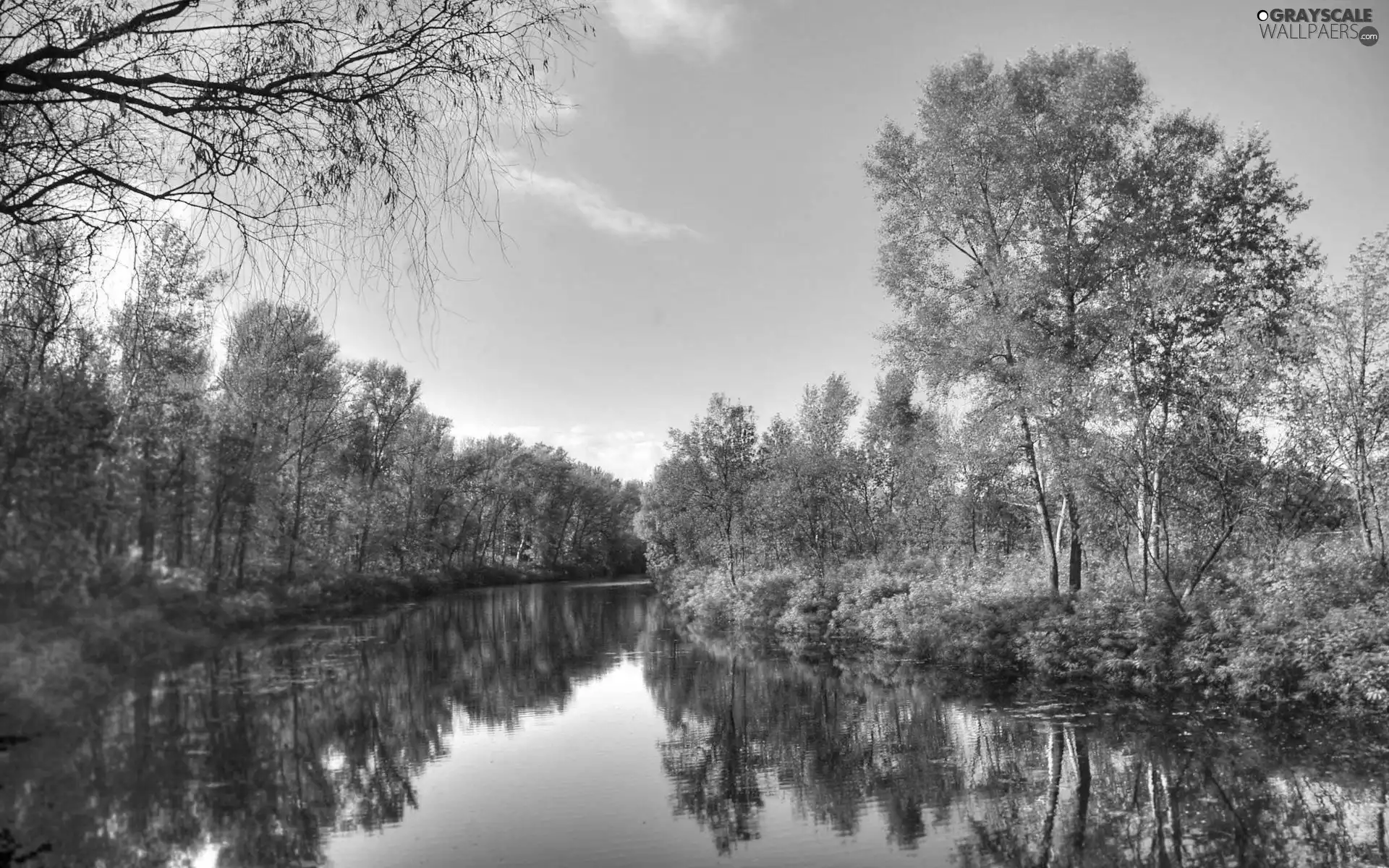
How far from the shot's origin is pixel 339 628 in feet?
105

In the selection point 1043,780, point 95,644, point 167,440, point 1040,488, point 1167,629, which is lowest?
point 1043,780

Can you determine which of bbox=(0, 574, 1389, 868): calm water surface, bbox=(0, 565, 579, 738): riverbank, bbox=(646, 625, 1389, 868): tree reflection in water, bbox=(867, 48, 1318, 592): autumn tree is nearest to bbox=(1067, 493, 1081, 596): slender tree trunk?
bbox=(867, 48, 1318, 592): autumn tree

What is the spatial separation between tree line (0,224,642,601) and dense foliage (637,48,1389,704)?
16.3 meters

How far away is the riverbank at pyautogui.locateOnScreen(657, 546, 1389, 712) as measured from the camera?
13.3 m

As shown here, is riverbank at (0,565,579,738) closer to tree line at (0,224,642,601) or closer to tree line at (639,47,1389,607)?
tree line at (0,224,642,601)

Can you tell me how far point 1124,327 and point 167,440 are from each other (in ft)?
68.9

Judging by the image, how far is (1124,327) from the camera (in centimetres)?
1859

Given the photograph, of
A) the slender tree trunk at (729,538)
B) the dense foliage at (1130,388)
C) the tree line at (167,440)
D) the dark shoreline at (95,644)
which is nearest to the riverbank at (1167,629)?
the dense foliage at (1130,388)

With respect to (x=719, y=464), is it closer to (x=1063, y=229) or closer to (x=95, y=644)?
(x=1063, y=229)

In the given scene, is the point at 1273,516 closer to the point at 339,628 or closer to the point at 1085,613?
the point at 1085,613

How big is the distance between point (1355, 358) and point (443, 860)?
63.2 feet

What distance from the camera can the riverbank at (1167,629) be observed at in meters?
13.3

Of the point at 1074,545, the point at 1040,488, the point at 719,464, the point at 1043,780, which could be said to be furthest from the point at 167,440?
the point at 719,464

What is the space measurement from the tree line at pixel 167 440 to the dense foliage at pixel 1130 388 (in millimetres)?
16274
